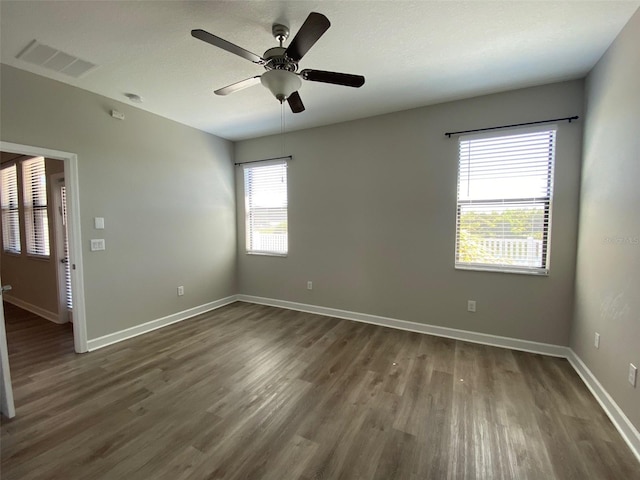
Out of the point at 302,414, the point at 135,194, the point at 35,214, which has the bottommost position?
the point at 302,414

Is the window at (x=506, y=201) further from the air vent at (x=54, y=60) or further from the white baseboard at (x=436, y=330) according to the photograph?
the air vent at (x=54, y=60)

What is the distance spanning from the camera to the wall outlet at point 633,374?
1749 mm

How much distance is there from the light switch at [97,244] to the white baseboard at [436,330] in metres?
2.44

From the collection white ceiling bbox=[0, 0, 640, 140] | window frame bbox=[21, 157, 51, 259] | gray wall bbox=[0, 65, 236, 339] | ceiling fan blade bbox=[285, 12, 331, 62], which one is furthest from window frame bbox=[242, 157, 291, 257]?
window frame bbox=[21, 157, 51, 259]

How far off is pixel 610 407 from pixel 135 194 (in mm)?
5063

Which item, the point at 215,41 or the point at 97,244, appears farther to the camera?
the point at 97,244

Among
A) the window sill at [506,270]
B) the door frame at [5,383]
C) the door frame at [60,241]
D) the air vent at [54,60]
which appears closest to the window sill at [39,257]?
the door frame at [60,241]

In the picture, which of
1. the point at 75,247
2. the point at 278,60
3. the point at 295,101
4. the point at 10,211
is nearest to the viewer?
the point at 278,60

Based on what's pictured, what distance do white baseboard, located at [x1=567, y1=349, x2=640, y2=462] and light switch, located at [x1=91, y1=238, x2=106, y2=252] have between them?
15.9 ft

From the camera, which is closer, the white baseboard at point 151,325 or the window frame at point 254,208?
the white baseboard at point 151,325

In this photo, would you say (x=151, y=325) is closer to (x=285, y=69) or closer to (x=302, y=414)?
(x=302, y=414)

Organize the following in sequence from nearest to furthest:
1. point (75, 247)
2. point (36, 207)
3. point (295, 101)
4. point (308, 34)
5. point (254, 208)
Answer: point (308, 34) → point (295, 101) → point (75, 247) → point (36, 207) → point (254, 208)

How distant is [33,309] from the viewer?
4.28m

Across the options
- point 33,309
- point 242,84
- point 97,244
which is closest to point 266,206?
point 97,244
